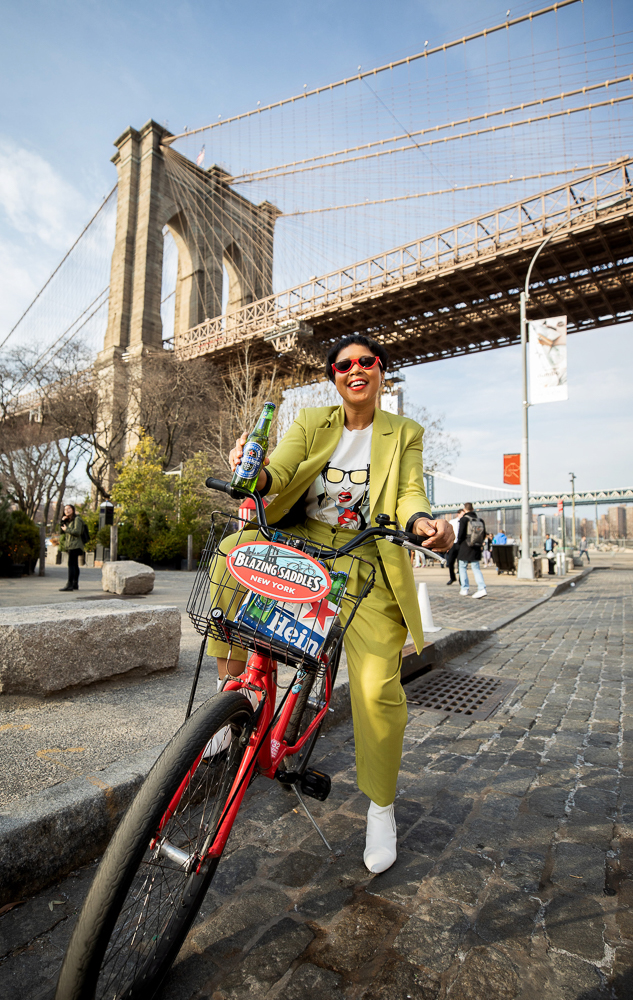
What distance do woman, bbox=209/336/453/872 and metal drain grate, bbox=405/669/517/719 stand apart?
1.89 metres

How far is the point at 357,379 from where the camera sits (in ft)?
7.21

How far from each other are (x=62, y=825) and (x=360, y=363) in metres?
1.92

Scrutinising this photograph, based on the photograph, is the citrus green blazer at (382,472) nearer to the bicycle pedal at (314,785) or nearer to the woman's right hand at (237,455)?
the woman's right hand at (237,455)

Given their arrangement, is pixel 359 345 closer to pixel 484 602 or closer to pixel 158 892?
pixel 158 892

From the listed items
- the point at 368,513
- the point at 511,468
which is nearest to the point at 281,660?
the point at 368,513

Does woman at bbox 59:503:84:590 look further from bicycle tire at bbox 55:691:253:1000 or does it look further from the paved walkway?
bicycle tire at bbox 55:691:253:1000

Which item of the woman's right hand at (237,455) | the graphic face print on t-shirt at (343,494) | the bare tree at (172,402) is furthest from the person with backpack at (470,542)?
the bare tree at (172,402)

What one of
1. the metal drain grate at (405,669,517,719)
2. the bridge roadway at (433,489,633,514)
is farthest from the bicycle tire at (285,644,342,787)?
the bridge roadway at (433,489,633,514)

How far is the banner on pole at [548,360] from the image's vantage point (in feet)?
49.2

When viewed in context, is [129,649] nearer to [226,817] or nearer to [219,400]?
[226,817]

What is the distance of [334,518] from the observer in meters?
2.17

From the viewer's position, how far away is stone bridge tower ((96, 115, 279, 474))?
33531 millimetres

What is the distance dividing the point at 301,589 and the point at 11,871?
4.08 feet

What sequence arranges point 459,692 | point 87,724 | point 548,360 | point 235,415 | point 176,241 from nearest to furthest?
point 87,724, point 459,692, point 548,360, point 235,415, point 176,241
